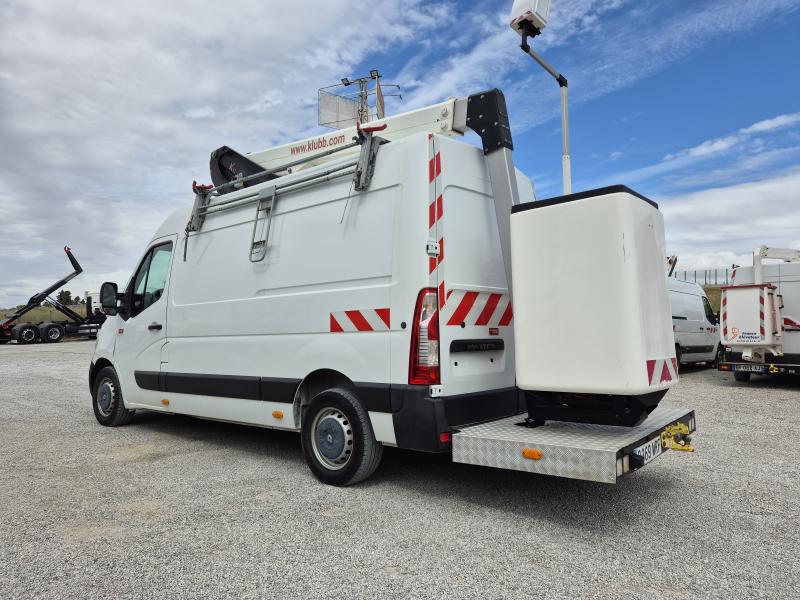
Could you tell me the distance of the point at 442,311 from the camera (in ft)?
13.3

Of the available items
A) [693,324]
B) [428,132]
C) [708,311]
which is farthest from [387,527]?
[708,311]

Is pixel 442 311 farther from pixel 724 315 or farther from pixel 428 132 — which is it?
pixel 724 315

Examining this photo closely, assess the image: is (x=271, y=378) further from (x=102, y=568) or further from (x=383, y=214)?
(x=102, y=568)

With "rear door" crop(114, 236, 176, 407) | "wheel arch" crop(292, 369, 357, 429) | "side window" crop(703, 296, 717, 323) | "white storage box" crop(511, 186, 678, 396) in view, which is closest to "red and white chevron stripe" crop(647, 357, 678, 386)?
"white storage box" crop(511, 186, 678, 396)

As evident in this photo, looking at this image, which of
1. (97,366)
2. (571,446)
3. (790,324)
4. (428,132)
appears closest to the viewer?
(571,446)

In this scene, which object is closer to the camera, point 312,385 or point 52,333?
point 312,385

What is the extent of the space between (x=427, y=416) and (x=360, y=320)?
0.88 metres

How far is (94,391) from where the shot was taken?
299 inches

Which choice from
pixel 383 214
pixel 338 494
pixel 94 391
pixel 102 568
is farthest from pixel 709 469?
pixel 94 391

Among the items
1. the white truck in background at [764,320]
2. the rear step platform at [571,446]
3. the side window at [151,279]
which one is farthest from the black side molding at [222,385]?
the white truck in background at [764,320]

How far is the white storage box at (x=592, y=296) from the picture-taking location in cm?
358

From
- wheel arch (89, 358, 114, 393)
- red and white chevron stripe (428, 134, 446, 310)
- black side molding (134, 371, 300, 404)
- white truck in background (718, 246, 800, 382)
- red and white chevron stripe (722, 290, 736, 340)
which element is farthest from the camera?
red and white chevron stripe (722, 290, 736, 340)

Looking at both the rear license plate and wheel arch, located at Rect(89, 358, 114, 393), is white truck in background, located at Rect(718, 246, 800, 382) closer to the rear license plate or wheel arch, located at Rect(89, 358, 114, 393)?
the rear license plate

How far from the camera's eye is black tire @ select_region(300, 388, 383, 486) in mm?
4289
